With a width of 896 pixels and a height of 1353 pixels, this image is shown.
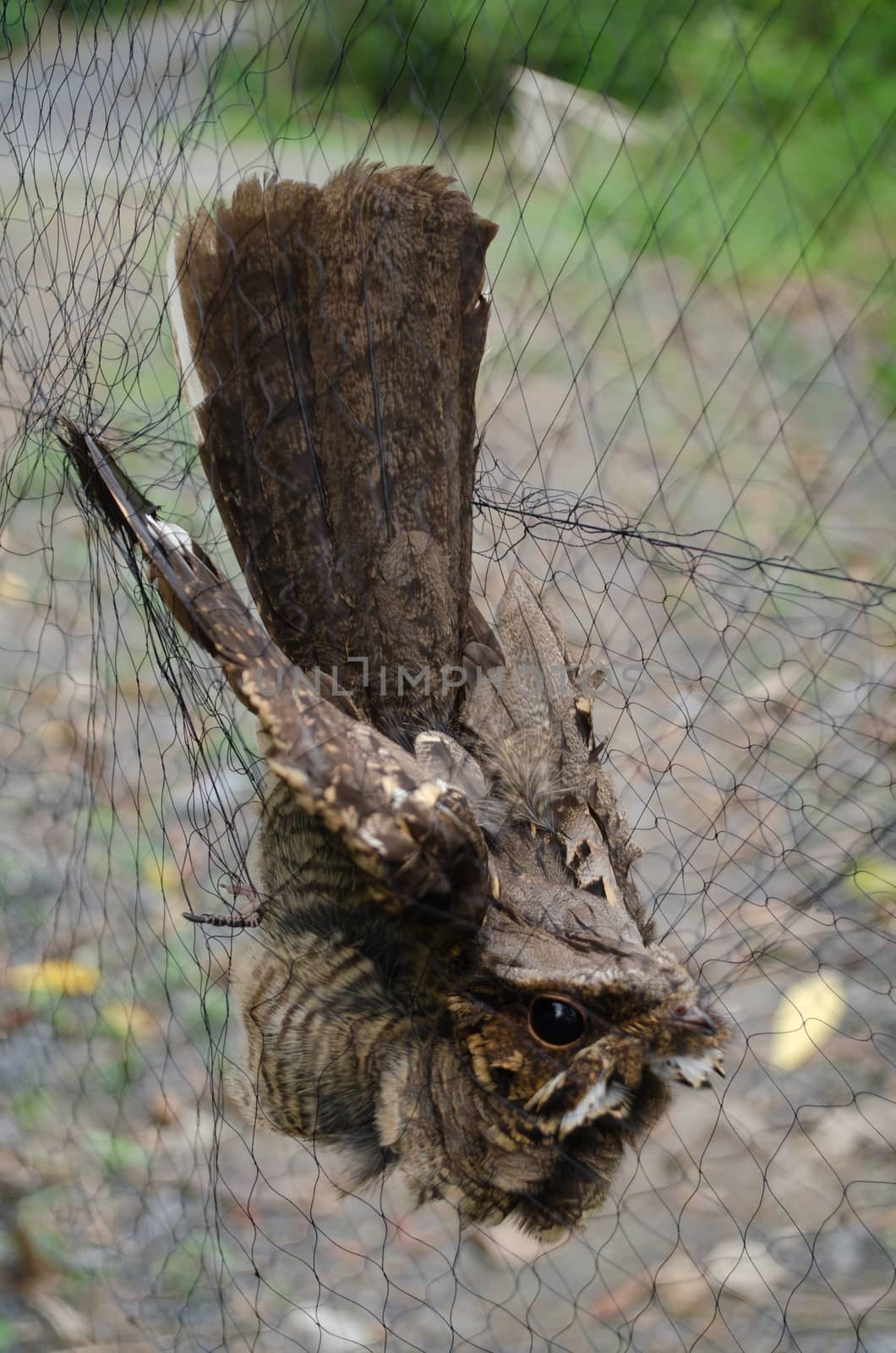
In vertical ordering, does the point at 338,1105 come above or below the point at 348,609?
below

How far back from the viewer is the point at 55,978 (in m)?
2.32

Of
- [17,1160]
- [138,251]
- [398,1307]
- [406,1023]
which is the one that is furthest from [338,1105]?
[138,251]

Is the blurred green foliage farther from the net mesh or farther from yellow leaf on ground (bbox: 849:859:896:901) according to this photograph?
yellow leaf on ground (bbox: 849:859:896:901)

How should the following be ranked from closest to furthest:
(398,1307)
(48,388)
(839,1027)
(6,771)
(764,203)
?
(48,388) < (398,1307) < (839,1027) < (764,203) < (6,771)

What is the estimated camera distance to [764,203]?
2.33 meters

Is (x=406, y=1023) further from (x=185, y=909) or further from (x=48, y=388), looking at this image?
(x=185, y=909)

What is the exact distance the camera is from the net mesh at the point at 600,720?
1.47 meters

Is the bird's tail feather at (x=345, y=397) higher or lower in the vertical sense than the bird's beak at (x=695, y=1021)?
higher

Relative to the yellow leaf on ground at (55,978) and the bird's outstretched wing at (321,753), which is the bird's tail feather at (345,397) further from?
the yellow leaf on ground at (55,978)

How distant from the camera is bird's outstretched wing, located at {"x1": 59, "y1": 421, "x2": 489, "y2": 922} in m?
1.06

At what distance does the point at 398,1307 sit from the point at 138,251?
190 cm

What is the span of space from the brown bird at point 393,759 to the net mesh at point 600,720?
11 cm

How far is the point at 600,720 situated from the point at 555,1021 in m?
1.58

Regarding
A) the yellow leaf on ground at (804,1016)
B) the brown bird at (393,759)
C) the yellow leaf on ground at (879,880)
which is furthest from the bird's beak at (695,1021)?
the yellow leaf on ground at (804,1016)
